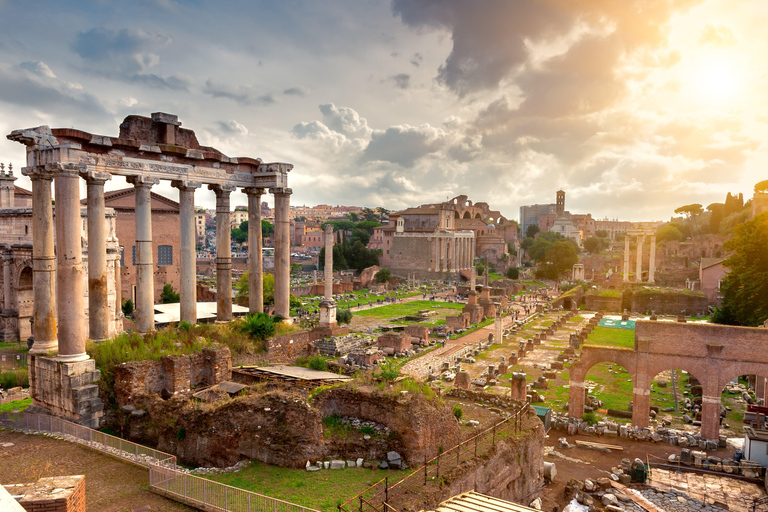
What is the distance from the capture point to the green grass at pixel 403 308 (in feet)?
142

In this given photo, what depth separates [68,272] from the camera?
10.6m

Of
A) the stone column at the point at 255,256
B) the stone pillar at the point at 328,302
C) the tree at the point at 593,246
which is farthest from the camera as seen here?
the tree at the point at 593,246

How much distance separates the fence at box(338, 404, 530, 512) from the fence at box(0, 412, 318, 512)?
1071 millimetres

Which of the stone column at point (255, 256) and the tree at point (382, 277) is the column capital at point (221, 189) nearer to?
the stone column at point (255, 256)

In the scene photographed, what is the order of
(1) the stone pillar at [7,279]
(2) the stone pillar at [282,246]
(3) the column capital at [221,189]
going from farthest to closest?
(1) the stone pillar at [7,279]
(2) the stone pillar at [282,246]
(3) the column capital at [221,189]

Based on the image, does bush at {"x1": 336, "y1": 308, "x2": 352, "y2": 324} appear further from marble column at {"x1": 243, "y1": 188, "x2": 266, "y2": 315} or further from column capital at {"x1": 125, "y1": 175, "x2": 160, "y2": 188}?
column capital at {"x1": 125, "y1": 175, "x2": 160, "y2": 188}

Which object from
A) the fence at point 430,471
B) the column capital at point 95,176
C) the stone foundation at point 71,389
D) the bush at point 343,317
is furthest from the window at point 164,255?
the fence at point 430,471

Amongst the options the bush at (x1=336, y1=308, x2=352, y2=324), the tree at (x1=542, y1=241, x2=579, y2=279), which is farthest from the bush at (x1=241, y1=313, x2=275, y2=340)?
the tree at (x1=542, y1=241, x2=579, y2=279)

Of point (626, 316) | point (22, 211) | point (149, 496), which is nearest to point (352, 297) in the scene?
point (626, 316)

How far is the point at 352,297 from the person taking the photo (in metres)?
54.3

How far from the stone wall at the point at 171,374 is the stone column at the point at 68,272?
3.65 ft

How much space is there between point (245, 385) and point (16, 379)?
9.53 metres

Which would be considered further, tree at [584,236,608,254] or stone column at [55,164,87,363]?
tree at [584,236,608,254]

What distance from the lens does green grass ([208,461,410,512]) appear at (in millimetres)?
7875
